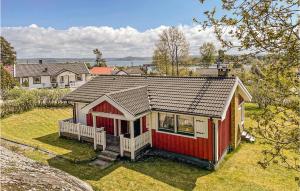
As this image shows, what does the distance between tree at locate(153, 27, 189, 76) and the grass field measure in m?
37.4

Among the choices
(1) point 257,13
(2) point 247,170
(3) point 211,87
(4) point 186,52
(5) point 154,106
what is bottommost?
(2) point 247,170

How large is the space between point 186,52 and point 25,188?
51020 millimetres

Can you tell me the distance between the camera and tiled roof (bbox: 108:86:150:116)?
47.3 feet

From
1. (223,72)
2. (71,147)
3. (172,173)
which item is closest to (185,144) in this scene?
(172,173)

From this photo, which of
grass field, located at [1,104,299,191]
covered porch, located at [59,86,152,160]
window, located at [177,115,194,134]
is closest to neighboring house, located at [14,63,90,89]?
covered porch, located at [59,86,152,160]

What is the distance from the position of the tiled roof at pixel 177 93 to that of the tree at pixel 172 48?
111ft

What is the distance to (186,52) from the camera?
5362 centimetres

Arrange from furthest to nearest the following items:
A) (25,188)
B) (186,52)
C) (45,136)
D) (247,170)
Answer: (186,52) → (45,136) → (247,170) → (25,188)

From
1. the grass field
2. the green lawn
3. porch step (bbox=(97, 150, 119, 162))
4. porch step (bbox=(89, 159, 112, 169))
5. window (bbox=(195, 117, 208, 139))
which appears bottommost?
the grass field

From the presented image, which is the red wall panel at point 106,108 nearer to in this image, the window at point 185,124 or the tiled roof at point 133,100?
the tiled roof at point 133,100

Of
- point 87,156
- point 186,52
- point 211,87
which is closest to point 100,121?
point 87,156

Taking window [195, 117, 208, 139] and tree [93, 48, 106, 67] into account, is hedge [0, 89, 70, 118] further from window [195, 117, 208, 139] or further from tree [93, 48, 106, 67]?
tree [93, 48, 106, 67]

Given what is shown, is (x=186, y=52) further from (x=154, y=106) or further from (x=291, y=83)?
(x=291, y=83)

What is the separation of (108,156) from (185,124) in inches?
186
